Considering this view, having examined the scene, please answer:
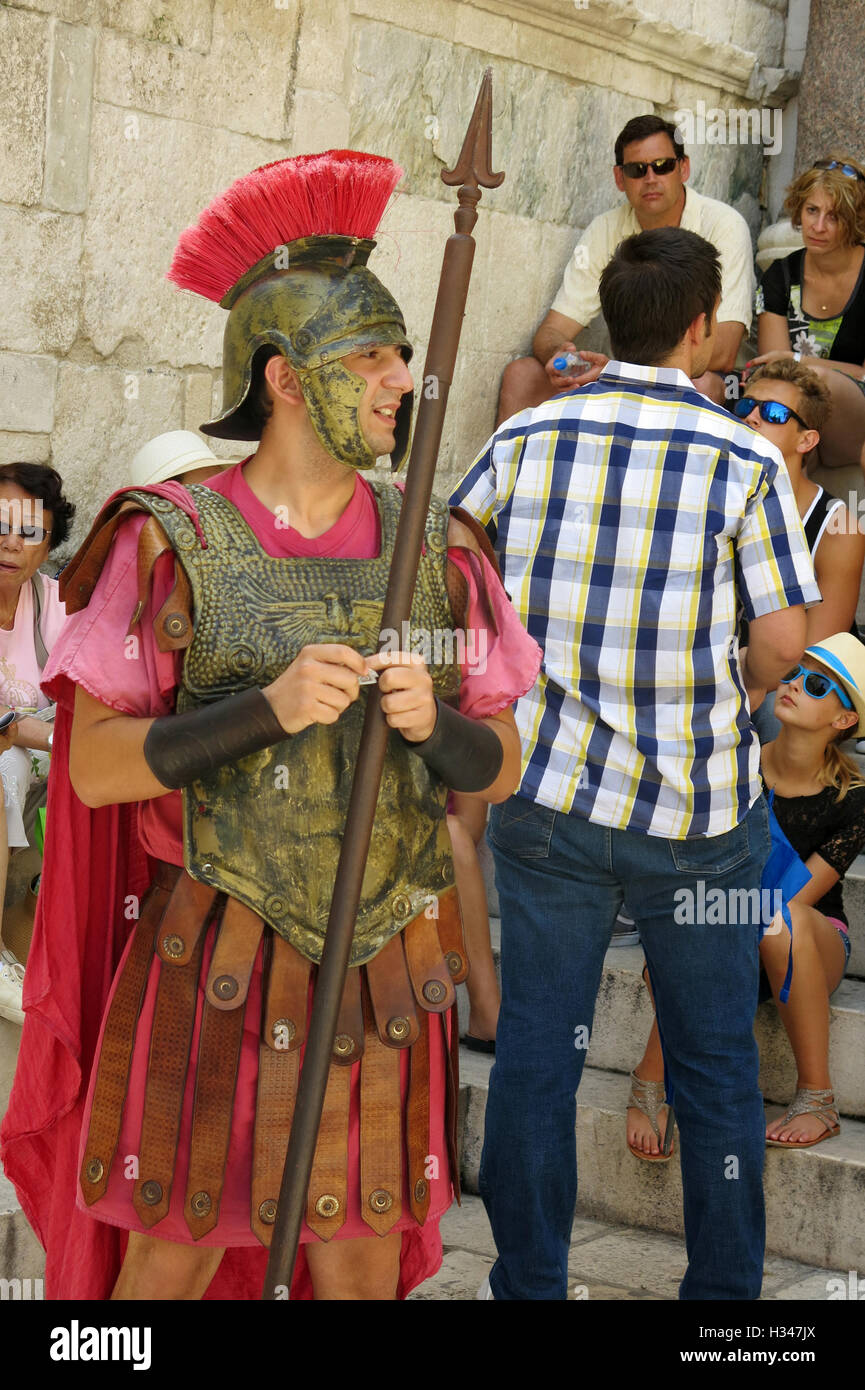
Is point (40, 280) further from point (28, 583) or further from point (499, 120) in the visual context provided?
point (499, 120)

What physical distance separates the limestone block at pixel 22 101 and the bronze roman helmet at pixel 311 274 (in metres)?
2.57

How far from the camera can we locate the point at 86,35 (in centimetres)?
475

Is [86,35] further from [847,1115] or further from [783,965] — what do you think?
[847,1115]

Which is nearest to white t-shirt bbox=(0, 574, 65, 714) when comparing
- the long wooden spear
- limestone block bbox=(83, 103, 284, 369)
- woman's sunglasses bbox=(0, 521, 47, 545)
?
woman's sunglasses bbox=(0, 521, 47, 545)

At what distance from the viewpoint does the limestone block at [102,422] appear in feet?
16.2

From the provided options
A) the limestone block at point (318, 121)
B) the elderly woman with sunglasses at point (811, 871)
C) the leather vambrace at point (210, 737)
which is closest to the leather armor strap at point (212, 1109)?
the leather vambrace at point (210, 737)

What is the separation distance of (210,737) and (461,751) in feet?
1.12

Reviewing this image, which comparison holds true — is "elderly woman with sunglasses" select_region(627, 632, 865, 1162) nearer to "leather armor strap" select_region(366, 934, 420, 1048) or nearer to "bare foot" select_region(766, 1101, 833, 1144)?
"bare foot" select_region(766, 1101, 833, 1144)

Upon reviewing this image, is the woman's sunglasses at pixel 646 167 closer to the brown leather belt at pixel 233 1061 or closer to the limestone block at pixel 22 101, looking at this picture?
the limestone block at pixel 22 101

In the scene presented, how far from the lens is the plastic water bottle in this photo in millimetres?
6270

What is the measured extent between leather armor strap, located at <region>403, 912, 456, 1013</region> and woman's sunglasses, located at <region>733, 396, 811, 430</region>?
2.72 m

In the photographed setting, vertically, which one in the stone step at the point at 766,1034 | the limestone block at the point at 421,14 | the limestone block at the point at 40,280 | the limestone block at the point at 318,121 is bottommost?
the stone step at the point at 766,1034

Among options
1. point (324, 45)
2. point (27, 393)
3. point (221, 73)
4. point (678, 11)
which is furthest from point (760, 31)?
point (27, 393)
